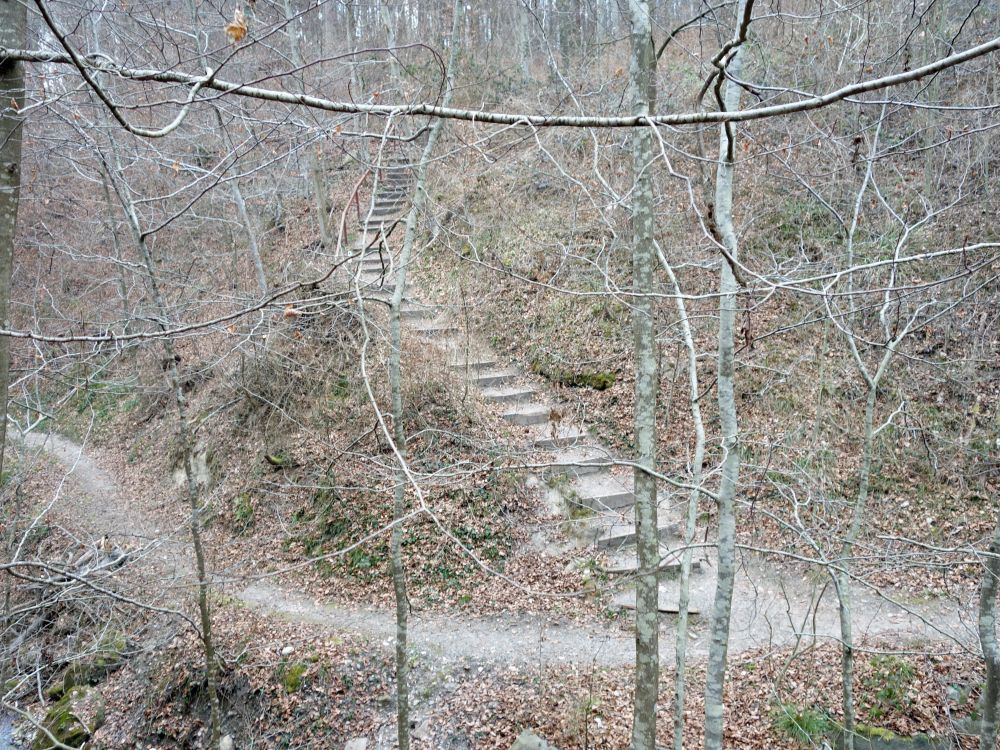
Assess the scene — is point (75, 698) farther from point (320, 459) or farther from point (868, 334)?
point (868, 334)

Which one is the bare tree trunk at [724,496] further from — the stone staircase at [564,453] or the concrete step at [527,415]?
the concrete step at [527,415]

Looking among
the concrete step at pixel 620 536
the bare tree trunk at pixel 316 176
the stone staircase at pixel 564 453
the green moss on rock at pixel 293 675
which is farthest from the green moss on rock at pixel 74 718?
the bare tree trunk at pixel 316 176

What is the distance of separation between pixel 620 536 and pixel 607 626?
4.35ft

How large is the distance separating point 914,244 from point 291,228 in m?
13.2

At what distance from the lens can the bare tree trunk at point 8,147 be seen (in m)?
2.41

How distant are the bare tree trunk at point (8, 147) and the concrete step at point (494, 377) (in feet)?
27.7

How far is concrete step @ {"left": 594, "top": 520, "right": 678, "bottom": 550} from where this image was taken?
8555mm

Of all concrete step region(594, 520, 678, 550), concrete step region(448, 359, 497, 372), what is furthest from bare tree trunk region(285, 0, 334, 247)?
concrete step region(594, 520, 678, 550)

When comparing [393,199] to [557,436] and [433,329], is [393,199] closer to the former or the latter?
[433,329]

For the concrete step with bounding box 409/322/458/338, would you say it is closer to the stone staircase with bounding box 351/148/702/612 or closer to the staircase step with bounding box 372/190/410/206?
the stone staircase with bounding box 351/148/702/612

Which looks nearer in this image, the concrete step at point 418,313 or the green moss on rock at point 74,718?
the green moss on rock at point 74,718

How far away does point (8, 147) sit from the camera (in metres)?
2.49

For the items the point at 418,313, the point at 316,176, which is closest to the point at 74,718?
the point at 418,313

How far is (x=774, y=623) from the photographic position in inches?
293
